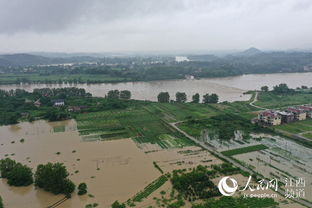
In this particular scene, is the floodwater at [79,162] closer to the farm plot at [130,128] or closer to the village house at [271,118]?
the farm plot at [130,128]

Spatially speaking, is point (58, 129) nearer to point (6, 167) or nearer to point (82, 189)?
point (6, 167)

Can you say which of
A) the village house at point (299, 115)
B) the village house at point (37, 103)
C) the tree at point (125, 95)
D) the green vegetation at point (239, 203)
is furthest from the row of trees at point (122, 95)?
the green vegetation at point (239, 203)

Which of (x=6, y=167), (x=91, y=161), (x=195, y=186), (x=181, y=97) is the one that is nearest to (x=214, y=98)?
(x=181, y=97)

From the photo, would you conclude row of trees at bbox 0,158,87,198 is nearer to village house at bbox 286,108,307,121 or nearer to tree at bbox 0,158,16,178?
tree at bbox 0,158,16,178

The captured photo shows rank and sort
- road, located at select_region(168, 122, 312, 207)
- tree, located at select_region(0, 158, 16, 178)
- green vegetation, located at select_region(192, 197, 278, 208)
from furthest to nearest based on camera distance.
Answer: tree, located at select_region(0, 158, 16, 178) < road, located at select_region(168, 122, 312, 207) < green vegetation, located at select_region(192, 197, 278, 208)

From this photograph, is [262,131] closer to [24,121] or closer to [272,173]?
[272,173]

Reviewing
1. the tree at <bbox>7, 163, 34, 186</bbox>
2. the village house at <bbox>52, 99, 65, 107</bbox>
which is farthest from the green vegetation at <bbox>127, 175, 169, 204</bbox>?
the village house at <bbox>52, 99, 65, 107</bbox>
